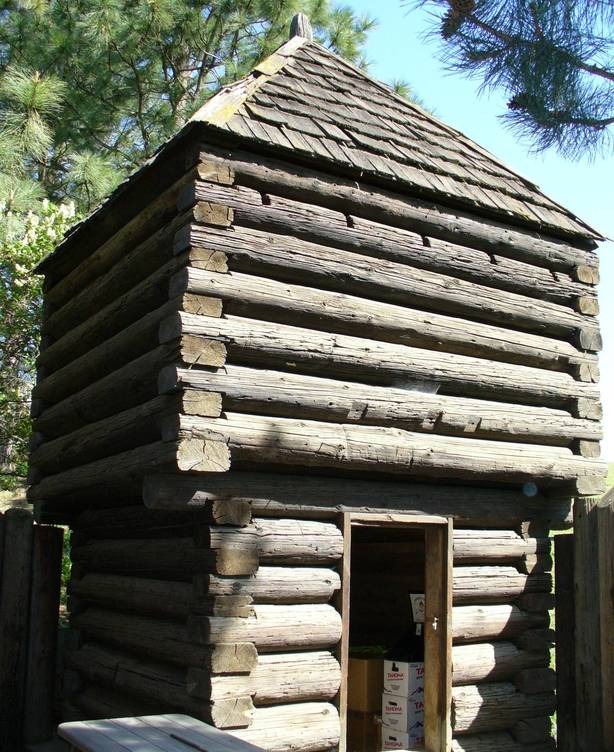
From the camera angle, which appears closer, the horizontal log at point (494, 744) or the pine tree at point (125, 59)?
the horizontal log at point (494, 744)

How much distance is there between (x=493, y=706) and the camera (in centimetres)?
722

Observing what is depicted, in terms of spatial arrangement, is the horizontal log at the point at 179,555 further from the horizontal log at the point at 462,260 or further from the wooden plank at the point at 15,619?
the horizontal log at the point at 462,260

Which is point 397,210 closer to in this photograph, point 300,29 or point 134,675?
point 300,29

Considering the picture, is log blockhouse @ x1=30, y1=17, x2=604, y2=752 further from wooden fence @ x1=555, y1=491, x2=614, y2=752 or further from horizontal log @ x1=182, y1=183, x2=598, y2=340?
wooden fence @ x1=555, y1=491, x2=614, y2=752

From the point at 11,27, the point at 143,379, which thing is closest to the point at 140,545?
the point at 143,379

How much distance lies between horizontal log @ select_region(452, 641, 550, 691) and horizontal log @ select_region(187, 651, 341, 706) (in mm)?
1271

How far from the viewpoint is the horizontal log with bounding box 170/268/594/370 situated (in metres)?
6.05

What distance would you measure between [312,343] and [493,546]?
97.1 inches

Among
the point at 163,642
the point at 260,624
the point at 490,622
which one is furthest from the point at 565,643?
the point at 163,642

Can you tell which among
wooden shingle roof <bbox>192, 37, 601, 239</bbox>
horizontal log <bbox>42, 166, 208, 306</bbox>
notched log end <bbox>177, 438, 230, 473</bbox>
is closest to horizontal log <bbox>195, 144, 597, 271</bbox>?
wooden shingle roof <bbox>192, 37, 601, 239</bbox>

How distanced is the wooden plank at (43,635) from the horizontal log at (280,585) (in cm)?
272

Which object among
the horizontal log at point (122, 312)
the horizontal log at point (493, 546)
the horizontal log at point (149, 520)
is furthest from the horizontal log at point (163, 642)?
the horizontal log at point (122, 312)

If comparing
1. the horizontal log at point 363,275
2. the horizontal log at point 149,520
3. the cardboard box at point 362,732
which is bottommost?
the cardboard box at point 362,732

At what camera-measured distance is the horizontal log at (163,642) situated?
5.81 metres
